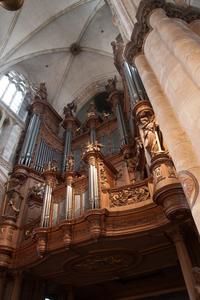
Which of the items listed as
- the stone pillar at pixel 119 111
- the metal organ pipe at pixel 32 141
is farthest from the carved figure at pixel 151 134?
the metal organ pipe at pixel 32 141

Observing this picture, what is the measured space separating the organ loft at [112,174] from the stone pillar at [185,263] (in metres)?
0.02

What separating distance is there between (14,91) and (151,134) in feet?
35.5

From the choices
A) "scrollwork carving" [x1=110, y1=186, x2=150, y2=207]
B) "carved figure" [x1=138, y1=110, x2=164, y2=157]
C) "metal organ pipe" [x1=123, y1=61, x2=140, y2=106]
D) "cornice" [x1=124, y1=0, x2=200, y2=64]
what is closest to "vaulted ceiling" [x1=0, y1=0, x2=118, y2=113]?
"metal organ pipe" [x1=123, y1=61, x2=140, y2=106]

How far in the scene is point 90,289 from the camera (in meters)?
9.12

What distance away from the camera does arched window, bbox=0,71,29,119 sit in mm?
13928

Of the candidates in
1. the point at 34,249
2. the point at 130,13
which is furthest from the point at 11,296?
the point at 130,13

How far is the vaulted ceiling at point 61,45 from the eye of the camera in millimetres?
14344

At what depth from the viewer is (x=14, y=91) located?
14.8 metres

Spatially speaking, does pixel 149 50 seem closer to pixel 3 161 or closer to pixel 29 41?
pixel 3 161

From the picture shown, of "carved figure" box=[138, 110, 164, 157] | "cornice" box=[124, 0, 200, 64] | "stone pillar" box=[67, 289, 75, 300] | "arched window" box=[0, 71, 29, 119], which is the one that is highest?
"arched window" box=[0, 71, 29, 119]

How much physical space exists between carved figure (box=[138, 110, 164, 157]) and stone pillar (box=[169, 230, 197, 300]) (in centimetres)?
180

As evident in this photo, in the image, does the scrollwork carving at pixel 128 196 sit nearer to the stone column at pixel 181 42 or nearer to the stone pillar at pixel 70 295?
the stone column at pixel 181 42

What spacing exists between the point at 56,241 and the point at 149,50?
4.81 metres

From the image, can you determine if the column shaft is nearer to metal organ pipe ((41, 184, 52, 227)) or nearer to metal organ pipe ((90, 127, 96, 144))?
metal organ pipe ((41, 184, 52, 227))
